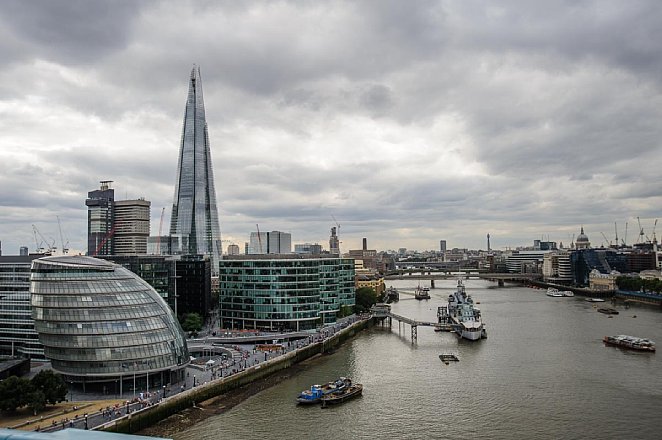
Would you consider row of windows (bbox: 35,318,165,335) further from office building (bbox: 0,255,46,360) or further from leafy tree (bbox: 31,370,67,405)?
office building (bbox: 0,255,46,360)

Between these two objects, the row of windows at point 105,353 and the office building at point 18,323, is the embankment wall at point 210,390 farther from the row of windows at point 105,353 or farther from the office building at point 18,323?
the office building at point 18,323

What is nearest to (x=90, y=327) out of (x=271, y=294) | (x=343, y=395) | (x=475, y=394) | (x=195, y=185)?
(x=343, y=395)

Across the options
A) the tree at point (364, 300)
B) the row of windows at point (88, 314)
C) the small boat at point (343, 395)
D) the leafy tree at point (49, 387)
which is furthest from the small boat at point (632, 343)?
the leafy tree at point (49, 387)

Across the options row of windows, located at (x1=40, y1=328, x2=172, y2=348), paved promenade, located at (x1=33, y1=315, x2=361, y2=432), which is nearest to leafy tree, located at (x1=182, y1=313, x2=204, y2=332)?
paved promenade, located at (x1=33, y1=315, x2=361, y2=432)

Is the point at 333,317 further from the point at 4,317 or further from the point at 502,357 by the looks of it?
the point at 4,317

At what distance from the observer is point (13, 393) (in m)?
33.6

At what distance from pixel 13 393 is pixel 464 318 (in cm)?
4966

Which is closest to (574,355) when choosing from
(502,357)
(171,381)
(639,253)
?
(502,357)

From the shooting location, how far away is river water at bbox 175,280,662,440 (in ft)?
111

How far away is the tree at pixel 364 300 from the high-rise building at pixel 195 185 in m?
61.5

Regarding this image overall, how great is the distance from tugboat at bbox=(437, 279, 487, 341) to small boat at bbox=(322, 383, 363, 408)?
26.7m

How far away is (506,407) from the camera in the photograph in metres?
37.6

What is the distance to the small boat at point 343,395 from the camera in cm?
3938

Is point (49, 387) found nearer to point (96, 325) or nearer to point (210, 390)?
point (96, 325)
